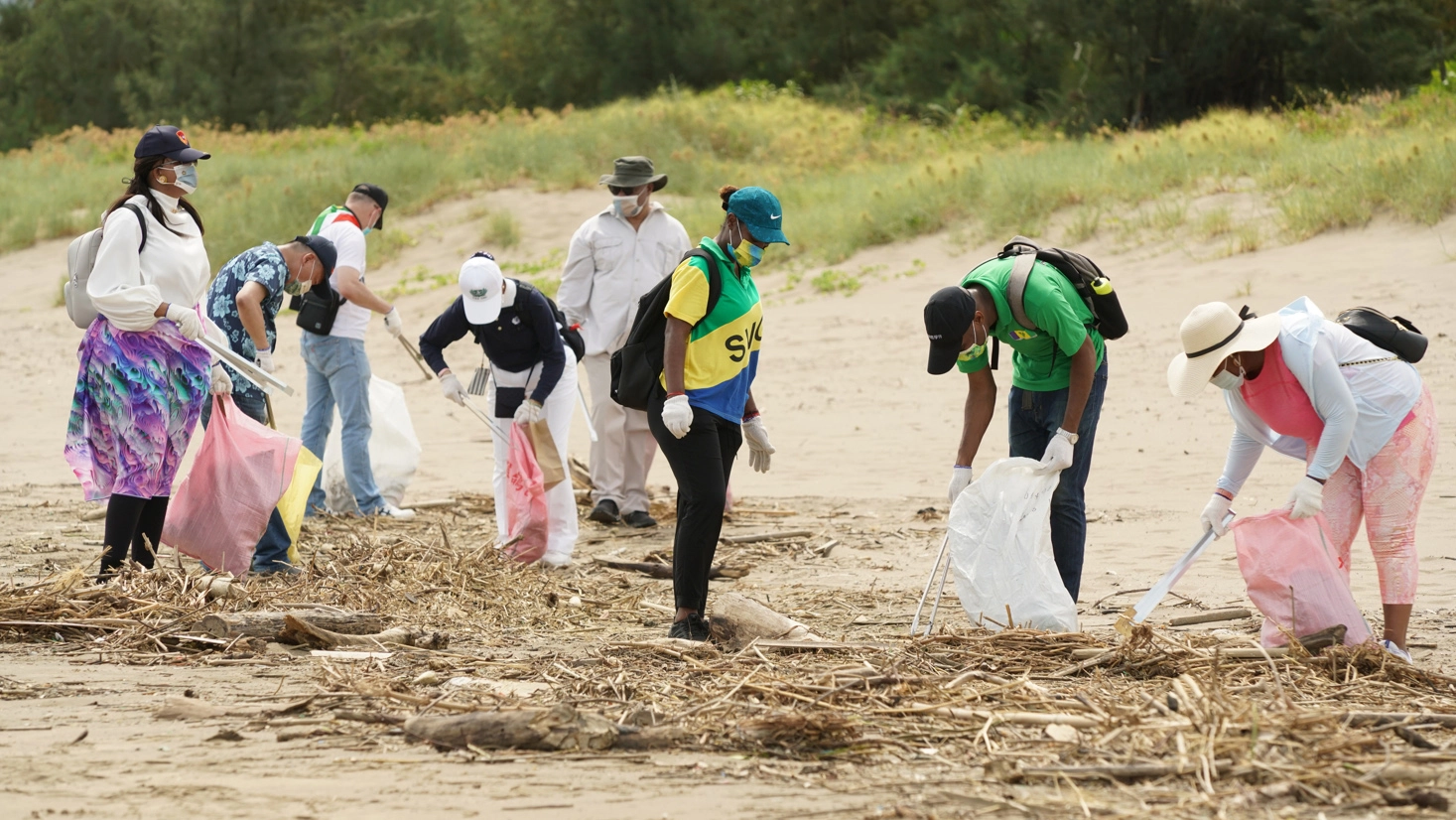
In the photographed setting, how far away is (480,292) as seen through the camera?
6.25 meters

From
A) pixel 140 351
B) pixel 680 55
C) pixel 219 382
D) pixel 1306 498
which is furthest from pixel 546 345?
pixel 680 55

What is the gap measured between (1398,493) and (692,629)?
7.42 feet

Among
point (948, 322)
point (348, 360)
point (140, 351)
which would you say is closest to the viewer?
point (948, 322)

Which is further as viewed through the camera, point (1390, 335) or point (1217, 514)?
point (1217, 514)

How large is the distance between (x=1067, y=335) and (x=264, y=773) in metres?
2.80

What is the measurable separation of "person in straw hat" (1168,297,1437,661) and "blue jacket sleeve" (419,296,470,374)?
3.30 meters

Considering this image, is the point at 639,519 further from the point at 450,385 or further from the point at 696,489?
the point at 696,489

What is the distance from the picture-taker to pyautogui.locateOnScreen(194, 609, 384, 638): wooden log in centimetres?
468

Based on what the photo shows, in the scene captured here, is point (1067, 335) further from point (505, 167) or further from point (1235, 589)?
point (505, 167)

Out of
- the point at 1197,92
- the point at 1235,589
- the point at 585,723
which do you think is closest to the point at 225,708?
the point at 585,723

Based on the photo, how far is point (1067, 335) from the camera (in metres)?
4.71

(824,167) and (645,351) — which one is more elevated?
(824,167)

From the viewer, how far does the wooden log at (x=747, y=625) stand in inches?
185

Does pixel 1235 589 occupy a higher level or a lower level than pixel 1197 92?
lower
